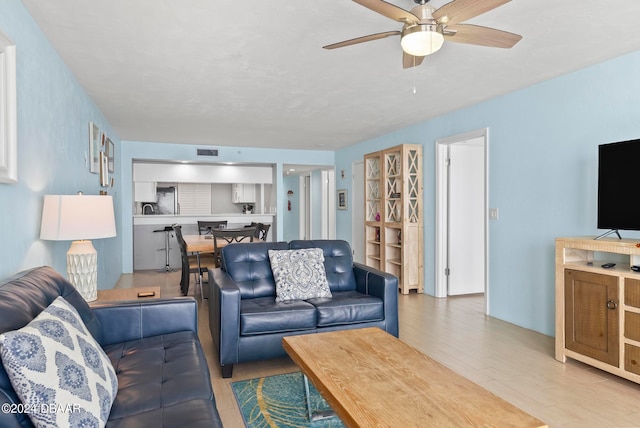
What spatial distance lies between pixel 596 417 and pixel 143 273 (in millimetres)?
7028

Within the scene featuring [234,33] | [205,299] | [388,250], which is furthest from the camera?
[388,250]

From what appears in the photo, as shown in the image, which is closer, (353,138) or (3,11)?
(3,11)

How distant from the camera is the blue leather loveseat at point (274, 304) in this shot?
2934 mm

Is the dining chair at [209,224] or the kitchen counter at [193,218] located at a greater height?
the kitchen counter at [193,218]

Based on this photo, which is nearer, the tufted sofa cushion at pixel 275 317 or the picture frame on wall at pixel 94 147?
the tufted sofa cushion at pixel 275 317

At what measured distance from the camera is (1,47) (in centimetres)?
200

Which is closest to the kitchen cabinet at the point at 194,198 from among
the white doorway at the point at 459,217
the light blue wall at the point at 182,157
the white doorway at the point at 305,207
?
the light blue wall at the point at 182,157

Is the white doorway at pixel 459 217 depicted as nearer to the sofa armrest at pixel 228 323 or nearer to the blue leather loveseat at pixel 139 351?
the sofa armrest at pixel 228 323

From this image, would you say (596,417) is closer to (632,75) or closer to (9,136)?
(632,75)

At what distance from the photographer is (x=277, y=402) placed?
2.55 m

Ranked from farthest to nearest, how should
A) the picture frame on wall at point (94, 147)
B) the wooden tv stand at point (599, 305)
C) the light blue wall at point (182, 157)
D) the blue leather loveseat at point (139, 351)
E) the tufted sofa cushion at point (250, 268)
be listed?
the light blue wall at point (182, 157) → the picture frame on wall at point (94, 147) → the tufted sofa cushion at point (250, 268) → the wooden tv stand at point (599, 305) → the blue leather loveseat at point (139, 351)

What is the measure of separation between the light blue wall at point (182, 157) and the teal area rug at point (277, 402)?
556cm

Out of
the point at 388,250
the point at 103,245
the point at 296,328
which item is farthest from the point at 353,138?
the point at 296,328

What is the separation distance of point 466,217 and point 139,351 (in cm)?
463
